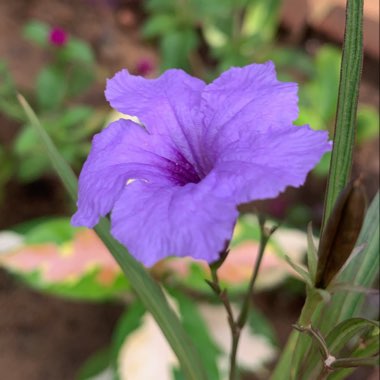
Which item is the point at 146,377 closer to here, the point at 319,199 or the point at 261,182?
the point at 261,182

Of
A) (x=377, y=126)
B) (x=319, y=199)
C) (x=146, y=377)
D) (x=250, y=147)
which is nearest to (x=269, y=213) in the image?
(x=319, y=199)

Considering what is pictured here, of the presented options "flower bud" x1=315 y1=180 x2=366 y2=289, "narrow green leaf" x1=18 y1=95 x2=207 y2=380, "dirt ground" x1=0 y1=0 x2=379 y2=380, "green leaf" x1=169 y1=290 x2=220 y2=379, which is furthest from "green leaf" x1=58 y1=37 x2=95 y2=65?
"flower bud" x1=315 y1=180 x2=366 y2=289

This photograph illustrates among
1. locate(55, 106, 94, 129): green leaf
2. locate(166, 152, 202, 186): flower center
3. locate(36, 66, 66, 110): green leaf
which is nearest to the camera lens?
locate(166, 152, 202, 186): flower center

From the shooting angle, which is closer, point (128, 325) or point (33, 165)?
point (128, 325)

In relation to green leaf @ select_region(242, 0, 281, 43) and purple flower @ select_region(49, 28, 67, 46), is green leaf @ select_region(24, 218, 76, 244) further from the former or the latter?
green leaf @ select_region(242, 0, 281, 43)

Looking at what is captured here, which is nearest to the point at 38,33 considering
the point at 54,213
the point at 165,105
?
the point at 54,213

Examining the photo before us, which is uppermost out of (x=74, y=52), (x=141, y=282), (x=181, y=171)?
(x=181, y=171)

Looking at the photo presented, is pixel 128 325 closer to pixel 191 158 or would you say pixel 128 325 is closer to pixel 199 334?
pixel 199 334
